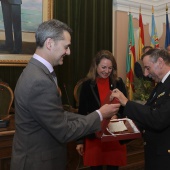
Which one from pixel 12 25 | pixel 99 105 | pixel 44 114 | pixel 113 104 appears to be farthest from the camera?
pixel 12 25

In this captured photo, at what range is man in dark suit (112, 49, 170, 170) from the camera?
63.4 inches

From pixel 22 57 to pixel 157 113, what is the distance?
2858 millimetres

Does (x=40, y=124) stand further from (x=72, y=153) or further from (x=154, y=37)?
(x=154, y=37)

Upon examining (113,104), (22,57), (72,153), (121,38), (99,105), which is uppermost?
(121,38)

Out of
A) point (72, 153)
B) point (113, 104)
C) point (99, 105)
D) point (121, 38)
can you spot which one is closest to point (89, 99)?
point (99, 105)

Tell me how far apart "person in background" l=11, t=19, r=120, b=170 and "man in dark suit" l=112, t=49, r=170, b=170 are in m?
0.35

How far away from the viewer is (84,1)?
452 centimetres

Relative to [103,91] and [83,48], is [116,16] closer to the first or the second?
[83,48]

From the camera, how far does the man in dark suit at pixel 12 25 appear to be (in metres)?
3.77

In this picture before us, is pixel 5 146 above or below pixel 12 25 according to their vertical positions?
below

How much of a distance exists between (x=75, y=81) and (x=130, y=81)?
1.24m

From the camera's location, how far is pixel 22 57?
3.93 metres

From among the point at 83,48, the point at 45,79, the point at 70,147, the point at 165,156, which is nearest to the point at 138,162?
the point at 70,147

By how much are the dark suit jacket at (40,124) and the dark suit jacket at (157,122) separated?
1.13ft
